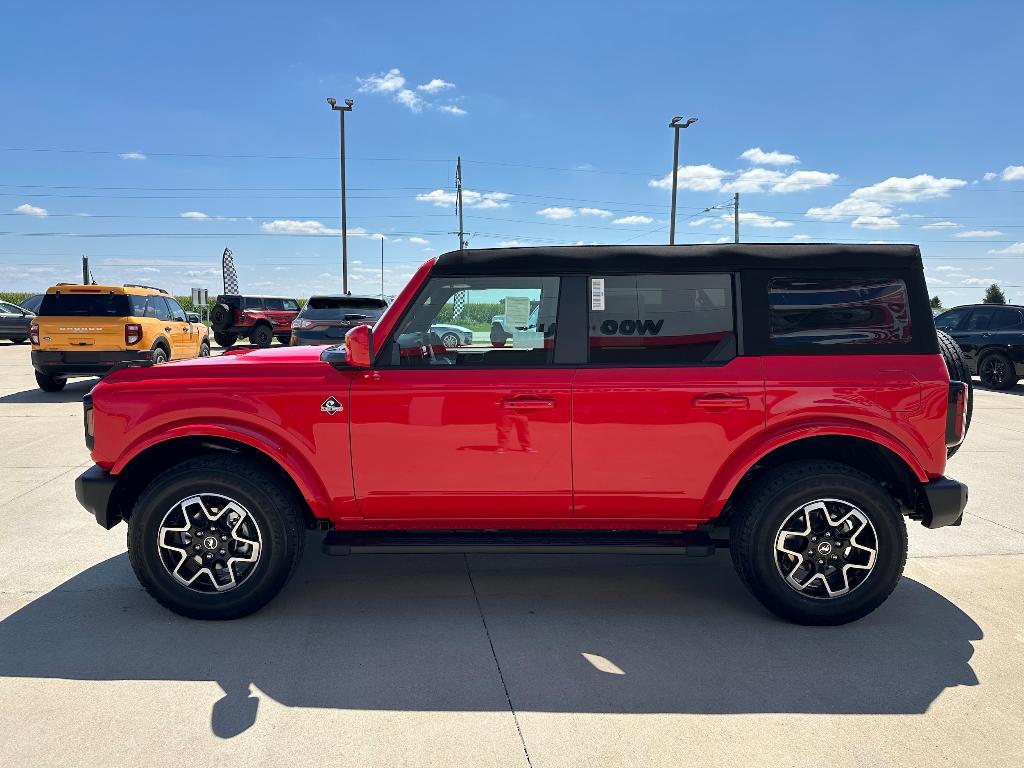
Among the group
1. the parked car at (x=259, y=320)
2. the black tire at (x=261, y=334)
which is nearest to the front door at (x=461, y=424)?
the parked car at (x=259, y=320)

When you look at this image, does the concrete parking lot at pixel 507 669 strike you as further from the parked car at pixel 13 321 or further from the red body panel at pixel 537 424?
the parked car at pixel 13 321

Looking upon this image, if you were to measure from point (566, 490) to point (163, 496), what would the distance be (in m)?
1.97

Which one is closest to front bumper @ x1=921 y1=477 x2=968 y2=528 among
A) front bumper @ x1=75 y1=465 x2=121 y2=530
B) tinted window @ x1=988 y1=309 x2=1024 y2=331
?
front bumper @ x1=75 y1=465 x2=121 y2=530

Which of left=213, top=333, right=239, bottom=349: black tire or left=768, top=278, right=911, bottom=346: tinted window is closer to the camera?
left=768, top=278, right=911, bottom=346: tinted window

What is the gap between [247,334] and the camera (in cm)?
2392

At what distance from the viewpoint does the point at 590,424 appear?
334 cm

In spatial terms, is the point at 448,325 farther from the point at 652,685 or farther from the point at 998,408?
the point at 998,408

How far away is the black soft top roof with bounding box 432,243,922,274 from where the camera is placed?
3.44 m

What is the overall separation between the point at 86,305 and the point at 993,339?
1621cm

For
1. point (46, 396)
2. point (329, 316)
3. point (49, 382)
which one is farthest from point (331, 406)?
point (49, 382)

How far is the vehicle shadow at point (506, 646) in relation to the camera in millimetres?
2818

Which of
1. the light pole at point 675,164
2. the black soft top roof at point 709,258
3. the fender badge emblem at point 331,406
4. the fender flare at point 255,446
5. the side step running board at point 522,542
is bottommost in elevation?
the side step running board at point 522,542

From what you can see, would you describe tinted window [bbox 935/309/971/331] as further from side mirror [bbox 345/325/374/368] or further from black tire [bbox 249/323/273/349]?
black tire [bbox 249/323/273/349]

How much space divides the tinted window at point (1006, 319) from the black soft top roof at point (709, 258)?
39.3 feet
